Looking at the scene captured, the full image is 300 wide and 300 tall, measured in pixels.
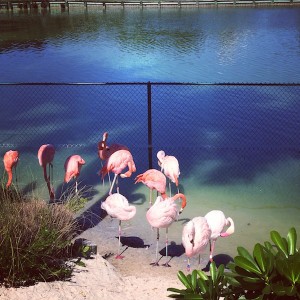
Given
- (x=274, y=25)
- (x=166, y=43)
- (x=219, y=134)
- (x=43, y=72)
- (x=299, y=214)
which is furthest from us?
(x=274, y=25)

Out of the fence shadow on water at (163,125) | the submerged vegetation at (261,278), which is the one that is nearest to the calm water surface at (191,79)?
the fence shadow on water at (163,125)

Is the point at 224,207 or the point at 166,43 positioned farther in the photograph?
the point at 166,43

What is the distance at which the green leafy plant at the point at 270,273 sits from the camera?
9.32 ft

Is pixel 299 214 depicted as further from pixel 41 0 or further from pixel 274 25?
pixel 41 0

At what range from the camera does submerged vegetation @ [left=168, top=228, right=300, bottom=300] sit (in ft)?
9.36

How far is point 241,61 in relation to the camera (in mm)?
15875

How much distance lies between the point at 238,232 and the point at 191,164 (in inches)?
87.8

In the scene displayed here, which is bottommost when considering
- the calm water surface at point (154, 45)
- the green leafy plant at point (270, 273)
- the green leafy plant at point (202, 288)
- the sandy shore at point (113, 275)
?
the sandy shore at point (113, 275)

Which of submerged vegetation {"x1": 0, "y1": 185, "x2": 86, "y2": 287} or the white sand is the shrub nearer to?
submerged vegetation {"x1": 0, "y1": 185, "x2": 86, "y2": 287}

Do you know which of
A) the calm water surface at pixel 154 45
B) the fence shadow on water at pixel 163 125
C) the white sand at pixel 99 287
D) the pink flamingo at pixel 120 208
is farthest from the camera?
the calm water surface at pixel 154 45

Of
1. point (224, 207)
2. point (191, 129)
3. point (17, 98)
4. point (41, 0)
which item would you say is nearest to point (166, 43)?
point (17, 98)

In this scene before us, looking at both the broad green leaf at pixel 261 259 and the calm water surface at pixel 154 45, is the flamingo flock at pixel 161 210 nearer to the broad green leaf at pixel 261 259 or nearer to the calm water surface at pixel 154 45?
the broad green leaf at pixel 261 259

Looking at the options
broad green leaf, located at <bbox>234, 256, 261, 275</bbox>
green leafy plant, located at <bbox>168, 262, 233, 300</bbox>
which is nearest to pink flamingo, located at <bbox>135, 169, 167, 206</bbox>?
green leafy plant, located at <bbox>168, 262, 233, 300</bbox>

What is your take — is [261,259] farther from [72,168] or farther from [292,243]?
[72,168]
